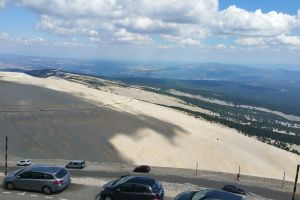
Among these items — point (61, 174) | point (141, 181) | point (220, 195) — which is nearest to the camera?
point (220, 195)

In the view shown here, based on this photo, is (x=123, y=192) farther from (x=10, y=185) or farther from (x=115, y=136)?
(x=115, y=136)

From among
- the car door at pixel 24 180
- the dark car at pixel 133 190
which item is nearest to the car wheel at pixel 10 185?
the car door at pixel 24 180

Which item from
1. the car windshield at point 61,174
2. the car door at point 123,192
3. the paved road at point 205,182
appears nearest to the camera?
the car door at point 123,192

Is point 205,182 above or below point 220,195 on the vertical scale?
below

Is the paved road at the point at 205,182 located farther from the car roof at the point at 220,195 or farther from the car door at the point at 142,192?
the car roof at the point at 220,195

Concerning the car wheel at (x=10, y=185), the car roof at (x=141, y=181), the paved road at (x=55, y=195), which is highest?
the car roof at (x=141, y=181)

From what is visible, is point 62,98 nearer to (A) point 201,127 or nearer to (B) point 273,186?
(A) point 201,127

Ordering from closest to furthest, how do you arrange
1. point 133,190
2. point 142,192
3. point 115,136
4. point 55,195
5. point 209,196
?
point 209,196, point 142,192, point 133,190, point 55,195, point 115,136

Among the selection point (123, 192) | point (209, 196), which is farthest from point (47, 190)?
point (209, 196)
